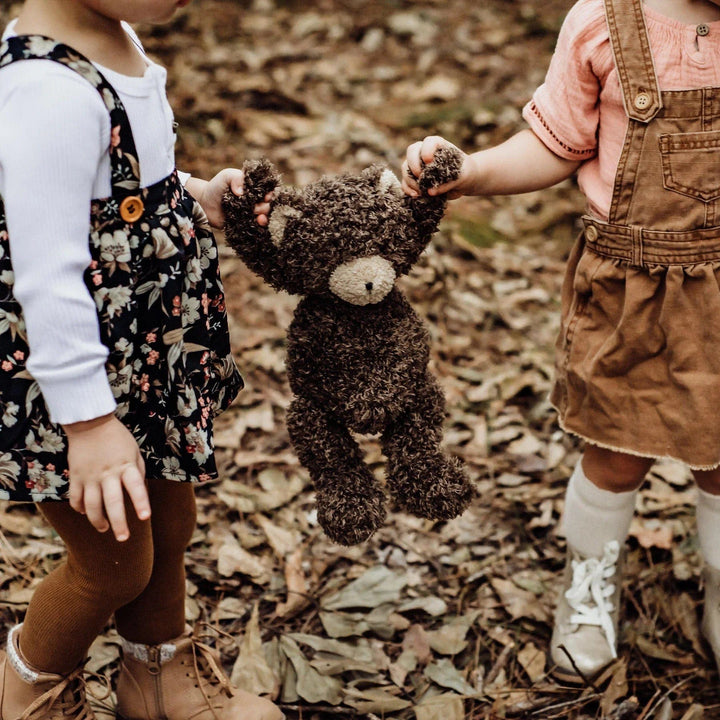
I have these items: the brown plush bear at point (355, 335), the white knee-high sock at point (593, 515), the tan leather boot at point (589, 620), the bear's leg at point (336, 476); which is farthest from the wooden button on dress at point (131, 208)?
the tan leather boot at point (589, 620)

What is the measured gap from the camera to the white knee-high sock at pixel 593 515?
1.95 metres

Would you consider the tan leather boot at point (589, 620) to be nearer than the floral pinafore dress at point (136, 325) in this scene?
No

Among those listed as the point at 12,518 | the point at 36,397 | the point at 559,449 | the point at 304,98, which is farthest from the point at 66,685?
the point at 304,98

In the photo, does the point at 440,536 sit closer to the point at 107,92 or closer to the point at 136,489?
the point at 136,489

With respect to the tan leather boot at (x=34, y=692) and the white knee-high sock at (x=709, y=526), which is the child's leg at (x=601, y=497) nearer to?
the white knee-high sock at (x=709, y=526)

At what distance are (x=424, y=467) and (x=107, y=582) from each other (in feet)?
1.87

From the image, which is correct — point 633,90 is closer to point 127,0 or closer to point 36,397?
point 127,0

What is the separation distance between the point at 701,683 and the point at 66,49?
1851 millimetres

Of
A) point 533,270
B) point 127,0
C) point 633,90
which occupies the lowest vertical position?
point 533,270

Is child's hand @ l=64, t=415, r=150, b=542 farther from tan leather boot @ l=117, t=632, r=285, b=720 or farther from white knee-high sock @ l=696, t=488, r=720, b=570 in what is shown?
white knee-high sock @ l=696, t=488, r=720, b=570

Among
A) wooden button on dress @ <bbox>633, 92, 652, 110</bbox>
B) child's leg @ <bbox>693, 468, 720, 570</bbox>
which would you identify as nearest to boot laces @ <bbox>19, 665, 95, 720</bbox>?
child's leg @ <bbox>693, 468, 720, 570</bbox>

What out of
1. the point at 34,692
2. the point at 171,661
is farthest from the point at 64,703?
the point at 171,661

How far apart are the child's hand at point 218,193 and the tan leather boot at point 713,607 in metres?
1.30

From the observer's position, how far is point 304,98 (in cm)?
461
